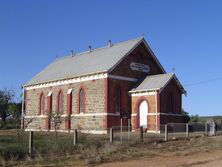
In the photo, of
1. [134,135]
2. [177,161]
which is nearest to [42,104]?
[134,135]

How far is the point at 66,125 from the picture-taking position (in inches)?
1905

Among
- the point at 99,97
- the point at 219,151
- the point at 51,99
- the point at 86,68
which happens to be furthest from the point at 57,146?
the point at 51,99

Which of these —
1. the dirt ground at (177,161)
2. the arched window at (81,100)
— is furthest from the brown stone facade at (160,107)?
the dirt ground at (177,161)

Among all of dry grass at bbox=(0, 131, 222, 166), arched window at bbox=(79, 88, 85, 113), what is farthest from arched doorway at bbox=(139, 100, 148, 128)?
dry grass at bbox=(0, 131, 222, 166)

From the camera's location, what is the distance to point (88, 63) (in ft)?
161

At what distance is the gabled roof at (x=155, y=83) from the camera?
4206 cm

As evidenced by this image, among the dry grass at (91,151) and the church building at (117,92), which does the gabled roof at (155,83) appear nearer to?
the church building at (117,92)

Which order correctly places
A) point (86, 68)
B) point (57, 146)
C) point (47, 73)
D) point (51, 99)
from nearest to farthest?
point (57, 146), point (86, 68), point (51, 99), point (47, 73)

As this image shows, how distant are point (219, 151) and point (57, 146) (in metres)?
9.66

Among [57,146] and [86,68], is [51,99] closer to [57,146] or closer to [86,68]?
[86,68]

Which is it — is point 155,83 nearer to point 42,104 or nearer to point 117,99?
point 117,99

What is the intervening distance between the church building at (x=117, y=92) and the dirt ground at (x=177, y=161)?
62.5 ft

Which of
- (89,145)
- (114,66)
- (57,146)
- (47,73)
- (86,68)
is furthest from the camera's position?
(47,73)

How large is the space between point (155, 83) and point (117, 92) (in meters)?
4.30
